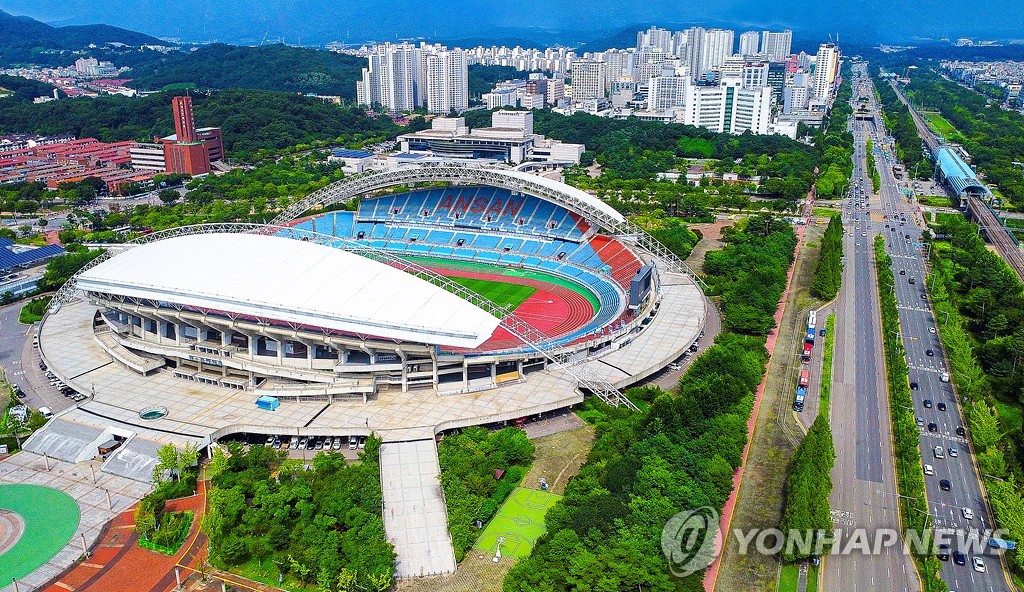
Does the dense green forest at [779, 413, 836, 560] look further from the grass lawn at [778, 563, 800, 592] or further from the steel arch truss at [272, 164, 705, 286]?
the steel arch truss at [272, 164, 705, 286]

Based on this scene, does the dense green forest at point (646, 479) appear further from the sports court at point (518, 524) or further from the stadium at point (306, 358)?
the stadium at point (306, 358)

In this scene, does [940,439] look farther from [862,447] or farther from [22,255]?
[22,255]

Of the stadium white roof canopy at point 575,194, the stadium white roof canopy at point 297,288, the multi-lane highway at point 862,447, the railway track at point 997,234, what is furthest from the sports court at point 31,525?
the railway track at point 997,234

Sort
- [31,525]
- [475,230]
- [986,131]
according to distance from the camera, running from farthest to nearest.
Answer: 1. [986,131]
2. [475,230]
3. [31,525]

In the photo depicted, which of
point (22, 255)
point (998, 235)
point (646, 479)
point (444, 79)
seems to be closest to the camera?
point (646, 479)

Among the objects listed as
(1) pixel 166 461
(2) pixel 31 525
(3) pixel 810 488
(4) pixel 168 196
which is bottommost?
(2) pixel 31 525

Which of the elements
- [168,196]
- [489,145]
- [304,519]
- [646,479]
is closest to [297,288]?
[304,519]

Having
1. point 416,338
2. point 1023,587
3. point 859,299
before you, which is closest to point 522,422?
point 416,338
